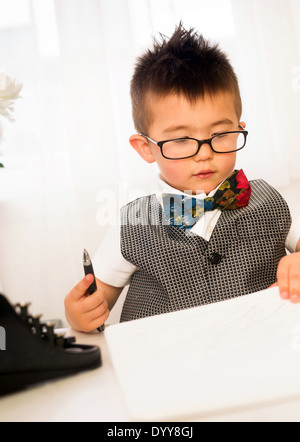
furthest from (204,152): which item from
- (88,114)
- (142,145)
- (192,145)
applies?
(88,114)

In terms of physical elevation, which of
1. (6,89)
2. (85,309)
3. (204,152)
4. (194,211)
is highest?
(6,89)

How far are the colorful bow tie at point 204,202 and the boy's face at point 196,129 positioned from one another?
1.0 inches

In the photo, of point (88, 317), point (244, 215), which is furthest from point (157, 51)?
point (88, 317)

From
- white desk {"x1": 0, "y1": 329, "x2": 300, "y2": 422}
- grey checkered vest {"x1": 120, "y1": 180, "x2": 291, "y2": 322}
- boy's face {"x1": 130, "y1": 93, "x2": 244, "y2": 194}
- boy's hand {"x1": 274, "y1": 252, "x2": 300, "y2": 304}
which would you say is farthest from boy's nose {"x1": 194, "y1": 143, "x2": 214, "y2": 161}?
white desk {"x1": 0, "y1": 329, "x2": 300, "y2": 422}

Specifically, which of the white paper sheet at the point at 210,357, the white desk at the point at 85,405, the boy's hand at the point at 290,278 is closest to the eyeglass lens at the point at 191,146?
the boy's hand at the point at 290,278

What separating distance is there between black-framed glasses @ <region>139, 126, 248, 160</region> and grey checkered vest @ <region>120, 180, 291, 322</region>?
0.43 feet

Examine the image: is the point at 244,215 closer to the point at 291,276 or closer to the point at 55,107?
the point at 291,276

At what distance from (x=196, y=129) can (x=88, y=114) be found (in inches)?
24.1

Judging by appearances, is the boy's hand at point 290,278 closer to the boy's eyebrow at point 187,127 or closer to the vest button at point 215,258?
the vest button at point 215,258

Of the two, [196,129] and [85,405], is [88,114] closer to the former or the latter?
[196,129]

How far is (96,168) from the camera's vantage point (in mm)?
1445

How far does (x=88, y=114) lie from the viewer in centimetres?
143

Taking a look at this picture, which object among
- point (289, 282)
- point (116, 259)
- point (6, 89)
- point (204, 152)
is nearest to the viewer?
point (289, 282)

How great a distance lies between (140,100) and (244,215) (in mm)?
343
